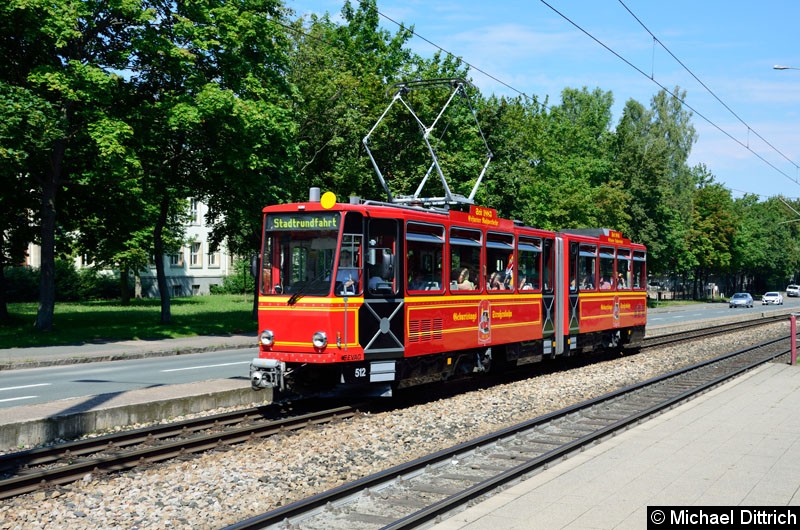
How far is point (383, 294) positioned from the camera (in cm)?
1341

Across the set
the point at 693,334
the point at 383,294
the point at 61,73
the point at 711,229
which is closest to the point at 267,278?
the point at 383,294

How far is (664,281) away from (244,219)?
A: 88193mm

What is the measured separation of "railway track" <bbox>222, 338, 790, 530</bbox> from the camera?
24.5 ft

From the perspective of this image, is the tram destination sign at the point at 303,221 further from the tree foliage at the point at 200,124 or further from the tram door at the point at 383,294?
the tree foliage at the point at 200,124

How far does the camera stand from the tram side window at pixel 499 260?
16.5 metres

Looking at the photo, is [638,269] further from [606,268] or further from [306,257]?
[306,257]

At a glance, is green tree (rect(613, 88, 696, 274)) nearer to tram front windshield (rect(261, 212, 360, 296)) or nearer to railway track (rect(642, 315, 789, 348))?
railway track (rect(642, 315, 789, 348))

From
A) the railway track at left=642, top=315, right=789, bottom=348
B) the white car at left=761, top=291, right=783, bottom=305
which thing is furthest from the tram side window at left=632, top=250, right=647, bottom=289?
the white car at left=761, top=291, right=783, bottom=305

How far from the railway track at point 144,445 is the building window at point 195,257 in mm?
62106

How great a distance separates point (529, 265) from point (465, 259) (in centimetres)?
324

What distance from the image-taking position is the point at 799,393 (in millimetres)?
15828

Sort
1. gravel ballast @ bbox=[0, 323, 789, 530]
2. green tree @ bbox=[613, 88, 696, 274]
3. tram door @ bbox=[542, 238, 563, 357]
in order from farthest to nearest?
green tree @ bbox=[613, 88, 696, 274], tram door @ bbox=[542, 238, 563, 357], gravel ballast @ bbox=[0, 323, 789, 530]

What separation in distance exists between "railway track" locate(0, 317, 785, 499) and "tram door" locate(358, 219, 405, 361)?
117cm

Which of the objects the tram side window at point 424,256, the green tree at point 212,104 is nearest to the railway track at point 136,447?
the tram side window at point 424,256
